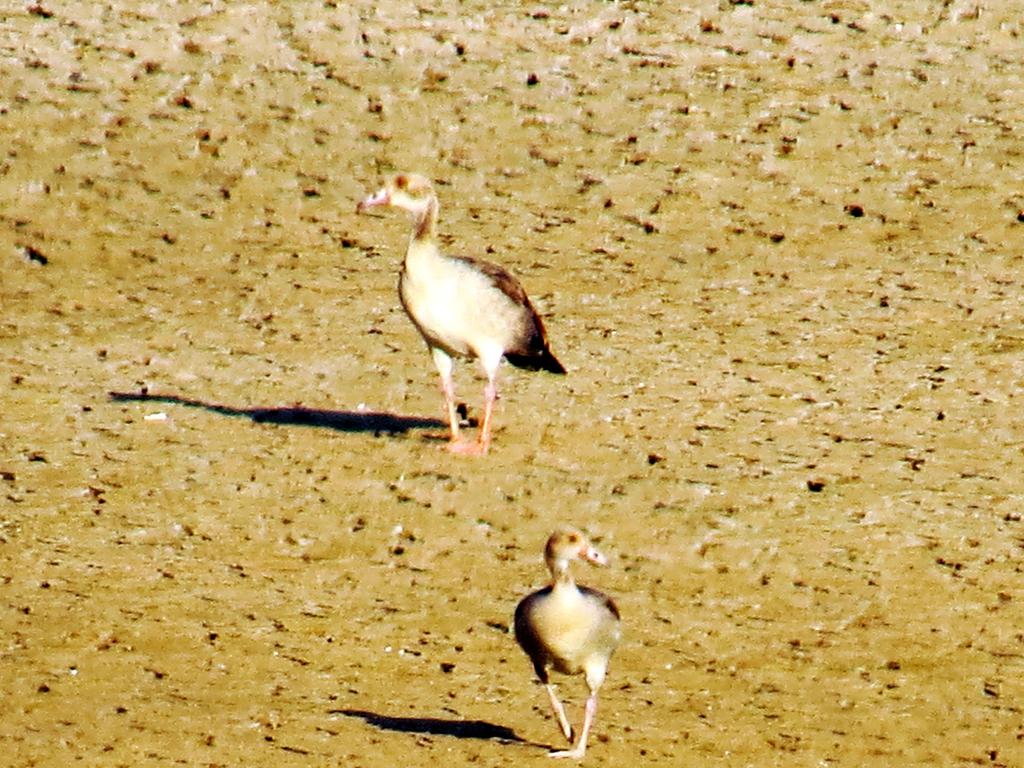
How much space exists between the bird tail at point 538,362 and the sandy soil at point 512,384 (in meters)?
0.34

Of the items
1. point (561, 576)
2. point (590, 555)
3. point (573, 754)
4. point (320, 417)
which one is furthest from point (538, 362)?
point (573, 754)

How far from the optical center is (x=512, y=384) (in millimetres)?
14680

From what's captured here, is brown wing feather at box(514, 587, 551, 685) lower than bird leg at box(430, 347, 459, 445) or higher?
higher

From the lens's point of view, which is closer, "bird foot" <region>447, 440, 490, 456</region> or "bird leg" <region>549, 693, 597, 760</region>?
"bird leg" <region>549, 693, 597, 760</region>

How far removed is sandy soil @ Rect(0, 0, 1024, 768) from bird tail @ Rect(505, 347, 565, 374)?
13.2 inches

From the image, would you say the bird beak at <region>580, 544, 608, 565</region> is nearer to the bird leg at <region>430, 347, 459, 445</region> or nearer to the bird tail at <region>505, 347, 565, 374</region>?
the bird leg at <region>430, 347, 459, 445</region>

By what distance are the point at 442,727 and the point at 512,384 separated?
4843 mm

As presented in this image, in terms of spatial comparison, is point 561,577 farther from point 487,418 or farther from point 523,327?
point 523,327

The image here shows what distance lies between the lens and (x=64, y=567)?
38.6 ft

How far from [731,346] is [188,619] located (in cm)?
508


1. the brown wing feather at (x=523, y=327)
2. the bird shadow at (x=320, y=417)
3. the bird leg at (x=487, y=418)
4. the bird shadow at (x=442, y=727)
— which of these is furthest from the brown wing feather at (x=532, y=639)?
the bird shadow at (x=320, y=417)

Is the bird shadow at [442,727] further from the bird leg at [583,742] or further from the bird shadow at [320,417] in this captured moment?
the bird shadow at [320,417]

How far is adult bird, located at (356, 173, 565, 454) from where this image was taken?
43.1 feet

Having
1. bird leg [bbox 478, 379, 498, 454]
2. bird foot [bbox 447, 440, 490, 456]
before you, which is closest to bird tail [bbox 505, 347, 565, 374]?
bird leg [bbox 478, 379, 498, 454]
